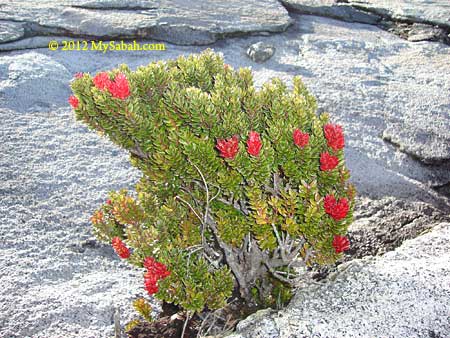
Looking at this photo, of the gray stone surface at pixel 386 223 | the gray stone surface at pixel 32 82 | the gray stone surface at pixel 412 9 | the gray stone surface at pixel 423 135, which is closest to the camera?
the gray stone surface at pixel 386 223

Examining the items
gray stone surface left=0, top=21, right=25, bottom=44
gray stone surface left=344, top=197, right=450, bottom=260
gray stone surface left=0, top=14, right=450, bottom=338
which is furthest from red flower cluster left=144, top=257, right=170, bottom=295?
gray stone surface left=0, top=21, right=25, bottom=44

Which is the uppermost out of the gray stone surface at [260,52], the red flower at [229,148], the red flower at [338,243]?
the red flower at [229,148]

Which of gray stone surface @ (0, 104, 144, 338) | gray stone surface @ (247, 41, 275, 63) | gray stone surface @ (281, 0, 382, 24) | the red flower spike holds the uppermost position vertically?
gray stone surface @ (281, 0, 382, 24)

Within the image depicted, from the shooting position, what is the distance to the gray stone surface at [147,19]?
6285mm

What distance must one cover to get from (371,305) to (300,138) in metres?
0.92

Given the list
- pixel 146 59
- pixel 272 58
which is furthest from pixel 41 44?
pixel 272 58

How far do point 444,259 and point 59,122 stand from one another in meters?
3.66

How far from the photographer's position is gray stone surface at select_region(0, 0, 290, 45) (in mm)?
6285

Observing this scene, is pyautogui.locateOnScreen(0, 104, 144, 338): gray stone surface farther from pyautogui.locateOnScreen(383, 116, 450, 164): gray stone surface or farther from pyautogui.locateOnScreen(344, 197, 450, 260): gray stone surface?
pyautogui.locateOnScreen(383, 116, 450, 164): gray stone surface

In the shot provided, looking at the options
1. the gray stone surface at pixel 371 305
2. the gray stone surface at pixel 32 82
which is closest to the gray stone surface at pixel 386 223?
the gray stone surface at pixel 371 305

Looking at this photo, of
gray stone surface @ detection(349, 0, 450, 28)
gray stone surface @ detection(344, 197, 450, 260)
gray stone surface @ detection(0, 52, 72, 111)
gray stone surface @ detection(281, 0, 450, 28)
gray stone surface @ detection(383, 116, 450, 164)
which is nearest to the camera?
gray stone surface @ detection(344, 197, 450, 260)

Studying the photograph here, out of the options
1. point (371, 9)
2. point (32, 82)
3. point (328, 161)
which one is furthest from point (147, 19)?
point (328, 161)

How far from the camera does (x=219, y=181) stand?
236 cm

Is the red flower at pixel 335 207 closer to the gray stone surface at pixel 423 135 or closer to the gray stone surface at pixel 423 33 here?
the gray stone surface at pixel 423 135
